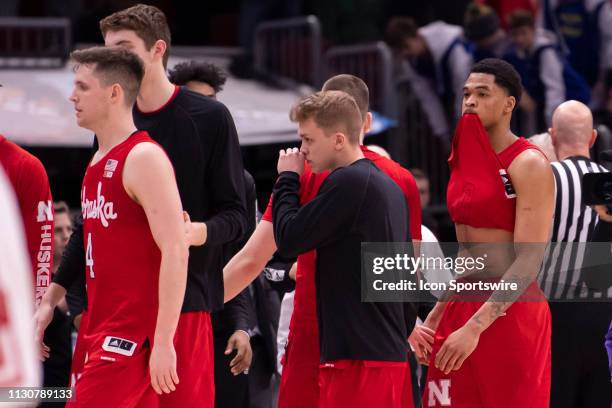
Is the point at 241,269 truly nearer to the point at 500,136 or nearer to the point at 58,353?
the point at 500,136

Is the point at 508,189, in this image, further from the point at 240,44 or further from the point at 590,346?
the point at 240,44

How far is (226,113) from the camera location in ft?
17.3

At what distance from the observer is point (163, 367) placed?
462 cm

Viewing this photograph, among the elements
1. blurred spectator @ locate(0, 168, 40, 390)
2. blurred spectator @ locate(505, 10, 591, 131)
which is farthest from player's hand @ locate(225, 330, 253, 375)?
blurred spectator @ locate(505, 10, 591, 131)

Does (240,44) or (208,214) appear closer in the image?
(208,214)

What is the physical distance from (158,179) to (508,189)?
1595 mm

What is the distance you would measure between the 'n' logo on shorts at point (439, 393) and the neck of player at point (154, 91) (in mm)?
1645

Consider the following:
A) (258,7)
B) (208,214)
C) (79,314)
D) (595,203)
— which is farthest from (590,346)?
(258,7)

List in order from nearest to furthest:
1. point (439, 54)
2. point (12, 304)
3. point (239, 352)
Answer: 1. point (12, 304)
2. point (239, 352)
3. point (439, 54)

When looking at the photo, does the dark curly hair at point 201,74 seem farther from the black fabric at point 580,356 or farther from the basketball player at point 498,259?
the black fabric at point 580,356

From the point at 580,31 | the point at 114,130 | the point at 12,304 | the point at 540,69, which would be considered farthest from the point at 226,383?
the point at 580,31

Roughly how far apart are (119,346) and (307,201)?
1089 millimetres

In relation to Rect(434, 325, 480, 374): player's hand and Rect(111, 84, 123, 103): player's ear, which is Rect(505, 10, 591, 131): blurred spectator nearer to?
Rect(434, 325, 480, 374): player's hand

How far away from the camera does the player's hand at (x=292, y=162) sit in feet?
17.1
